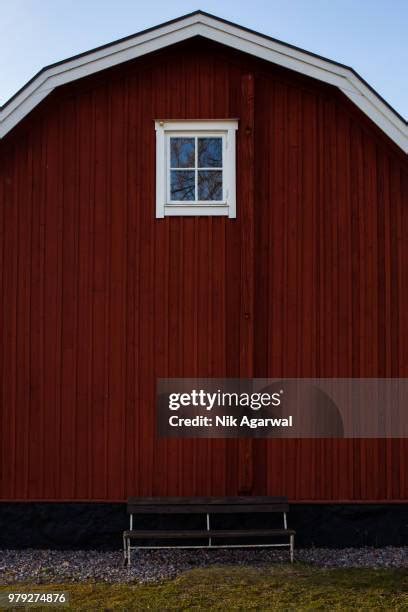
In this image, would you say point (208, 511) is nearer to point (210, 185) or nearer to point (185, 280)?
point (185, 280)

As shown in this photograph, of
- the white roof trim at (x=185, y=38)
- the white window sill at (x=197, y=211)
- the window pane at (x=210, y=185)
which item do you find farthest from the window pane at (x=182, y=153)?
the white roof trim at (x=185, y=38)

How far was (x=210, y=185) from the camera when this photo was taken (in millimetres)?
7770

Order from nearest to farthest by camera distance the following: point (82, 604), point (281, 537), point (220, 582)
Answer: point (82, 604)
point (220, 582)
point (281, 537)

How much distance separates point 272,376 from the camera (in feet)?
25.2

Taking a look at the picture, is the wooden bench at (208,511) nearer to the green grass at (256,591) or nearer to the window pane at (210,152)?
the green grass at (256,591)

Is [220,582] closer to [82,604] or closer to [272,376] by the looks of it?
[82,604]

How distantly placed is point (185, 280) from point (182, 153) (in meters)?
1.43

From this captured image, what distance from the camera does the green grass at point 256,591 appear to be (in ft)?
19.2

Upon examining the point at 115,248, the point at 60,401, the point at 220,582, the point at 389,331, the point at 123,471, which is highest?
the point at 115,248

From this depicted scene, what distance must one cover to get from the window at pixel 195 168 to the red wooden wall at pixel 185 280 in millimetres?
112

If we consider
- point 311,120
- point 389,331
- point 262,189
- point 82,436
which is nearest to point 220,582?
point 82,436

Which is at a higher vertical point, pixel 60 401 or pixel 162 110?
pixel 162 110

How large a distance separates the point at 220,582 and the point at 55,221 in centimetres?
416

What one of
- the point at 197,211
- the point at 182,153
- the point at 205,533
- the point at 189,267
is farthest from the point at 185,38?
the point at 205,533
